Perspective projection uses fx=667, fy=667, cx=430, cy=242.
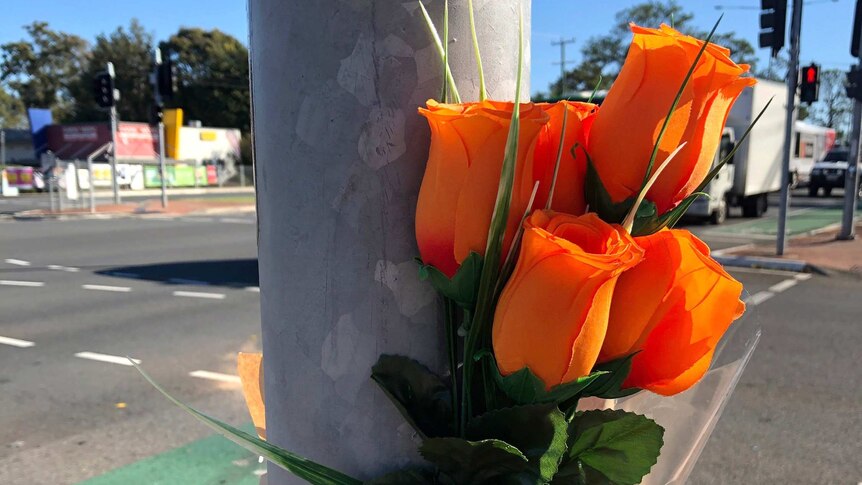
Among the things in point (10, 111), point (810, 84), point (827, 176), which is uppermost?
point (10, 111)

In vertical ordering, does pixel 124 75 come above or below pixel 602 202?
above

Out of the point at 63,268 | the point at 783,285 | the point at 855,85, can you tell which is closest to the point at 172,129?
the point at 63,268

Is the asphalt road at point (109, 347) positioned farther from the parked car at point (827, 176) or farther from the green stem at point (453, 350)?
the parked car at point (827, 176)

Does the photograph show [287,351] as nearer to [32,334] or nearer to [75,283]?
[32,334]

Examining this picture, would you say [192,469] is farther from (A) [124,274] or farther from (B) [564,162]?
(A) [124,274]

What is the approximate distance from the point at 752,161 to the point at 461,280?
62.0ft

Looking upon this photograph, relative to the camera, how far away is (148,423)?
4.06 metres

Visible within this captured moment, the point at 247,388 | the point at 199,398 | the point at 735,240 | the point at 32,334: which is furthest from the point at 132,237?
the point at 247,388

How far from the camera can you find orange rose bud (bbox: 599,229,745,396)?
729 millimetres

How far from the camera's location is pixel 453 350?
84 cm

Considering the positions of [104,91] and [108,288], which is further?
[104,91]

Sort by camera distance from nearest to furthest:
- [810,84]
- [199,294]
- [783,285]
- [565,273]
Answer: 1. [565,273]
2. [199,294]
3. [783,285]
4. [810,84]

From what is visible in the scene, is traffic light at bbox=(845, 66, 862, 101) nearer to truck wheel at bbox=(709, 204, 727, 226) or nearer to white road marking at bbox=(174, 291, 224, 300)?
truck wheel at bbox=(709, 204, 727, 226)

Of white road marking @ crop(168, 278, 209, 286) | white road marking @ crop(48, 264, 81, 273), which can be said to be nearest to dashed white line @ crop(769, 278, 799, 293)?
white road marking @ crop(168, 278, 209, 286)
